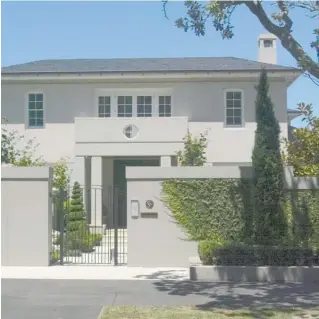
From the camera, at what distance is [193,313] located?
334 inches

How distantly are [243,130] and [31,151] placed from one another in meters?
8.17

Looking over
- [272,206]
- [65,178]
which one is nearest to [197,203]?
[272,206]

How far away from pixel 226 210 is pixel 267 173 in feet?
4.57

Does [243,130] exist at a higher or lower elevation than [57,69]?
lower

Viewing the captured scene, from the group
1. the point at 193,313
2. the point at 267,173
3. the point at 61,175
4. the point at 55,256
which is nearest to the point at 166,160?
the point at 61,175

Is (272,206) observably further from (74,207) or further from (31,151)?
(31,151)

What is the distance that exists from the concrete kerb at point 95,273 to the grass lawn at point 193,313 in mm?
3283

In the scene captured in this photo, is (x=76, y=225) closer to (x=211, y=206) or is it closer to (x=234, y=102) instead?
(x=211, y=206)

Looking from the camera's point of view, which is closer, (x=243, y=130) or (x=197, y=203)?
(x=197, y=203)

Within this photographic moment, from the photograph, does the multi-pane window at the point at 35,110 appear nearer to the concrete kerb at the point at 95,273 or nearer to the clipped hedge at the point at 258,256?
the concrete kerb at the point at 95,273

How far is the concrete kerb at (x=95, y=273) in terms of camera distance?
40.1 ft

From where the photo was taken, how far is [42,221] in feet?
45.3

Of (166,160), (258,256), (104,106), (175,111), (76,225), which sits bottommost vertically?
(258,256)

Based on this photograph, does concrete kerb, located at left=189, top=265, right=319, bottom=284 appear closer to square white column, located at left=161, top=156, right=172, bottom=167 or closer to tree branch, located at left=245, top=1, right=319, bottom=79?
tree branch, located at left=245, top=1, right=319, bottom=79
